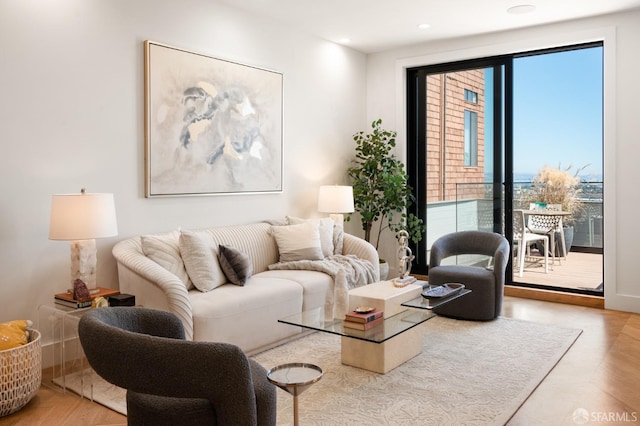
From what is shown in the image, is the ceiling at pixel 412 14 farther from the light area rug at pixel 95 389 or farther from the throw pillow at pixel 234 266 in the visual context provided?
the light area rug at pixel 95 389

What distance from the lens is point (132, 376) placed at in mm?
1650

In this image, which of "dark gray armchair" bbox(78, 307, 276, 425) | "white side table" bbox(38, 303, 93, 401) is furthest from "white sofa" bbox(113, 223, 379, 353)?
"dark gray armchair" bbox(78, 307, 276, 425)

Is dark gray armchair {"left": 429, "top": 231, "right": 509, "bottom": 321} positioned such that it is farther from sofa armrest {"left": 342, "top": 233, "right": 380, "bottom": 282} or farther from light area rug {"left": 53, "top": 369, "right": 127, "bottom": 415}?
light area rug {"left": 53, "top": 369, "right": 127, "bottom": 415}

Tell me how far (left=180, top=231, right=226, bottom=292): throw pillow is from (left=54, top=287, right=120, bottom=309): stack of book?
1.92ft

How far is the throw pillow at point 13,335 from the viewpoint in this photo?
285 cm

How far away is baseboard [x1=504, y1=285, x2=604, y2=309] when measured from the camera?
512 centimetres

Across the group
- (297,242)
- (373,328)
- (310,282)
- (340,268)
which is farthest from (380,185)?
(373,328)

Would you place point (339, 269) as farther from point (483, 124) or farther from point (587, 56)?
point (587, 56)

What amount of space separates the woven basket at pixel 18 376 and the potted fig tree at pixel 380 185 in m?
3.64

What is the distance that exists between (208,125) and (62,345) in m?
2.07

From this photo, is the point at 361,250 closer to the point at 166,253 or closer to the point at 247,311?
the point at 247,311

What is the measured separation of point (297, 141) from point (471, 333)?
8.37 ft

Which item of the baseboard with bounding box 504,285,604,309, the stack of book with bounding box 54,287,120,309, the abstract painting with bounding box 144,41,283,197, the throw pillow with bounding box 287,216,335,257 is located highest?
the abstract painting with bounding box 144,41,283,197

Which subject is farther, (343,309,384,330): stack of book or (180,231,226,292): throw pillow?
(180,231,226,292): throw pillow
